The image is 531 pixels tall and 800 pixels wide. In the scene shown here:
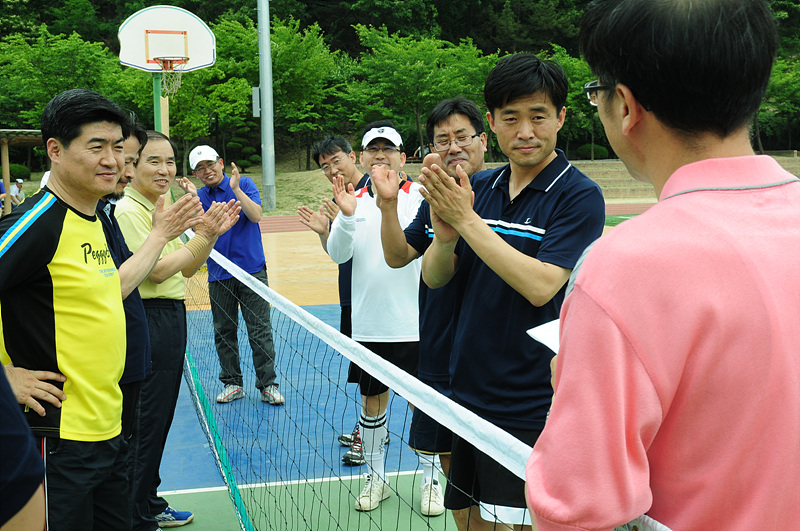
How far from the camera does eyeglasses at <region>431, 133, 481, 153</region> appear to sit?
3479 mm

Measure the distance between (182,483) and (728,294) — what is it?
13.3 ft

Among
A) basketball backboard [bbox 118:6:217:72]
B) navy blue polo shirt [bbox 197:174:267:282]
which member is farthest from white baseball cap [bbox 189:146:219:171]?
basketball backboard [bbox 118:6:217:72]

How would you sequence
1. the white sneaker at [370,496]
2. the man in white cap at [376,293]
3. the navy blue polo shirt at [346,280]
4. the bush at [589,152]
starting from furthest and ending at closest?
the bush at [589,152], the navy blue polo shirt at [346,280], the man in white cap at [376,293], the white sneaker at [370,496]

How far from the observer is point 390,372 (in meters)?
2.04

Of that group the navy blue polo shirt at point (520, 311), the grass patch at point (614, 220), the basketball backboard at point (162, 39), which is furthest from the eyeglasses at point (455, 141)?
the grass patch at point (614, 220)

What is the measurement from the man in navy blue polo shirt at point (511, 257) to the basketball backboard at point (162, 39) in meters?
10.9

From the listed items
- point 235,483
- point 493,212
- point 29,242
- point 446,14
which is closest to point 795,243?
point 493,212

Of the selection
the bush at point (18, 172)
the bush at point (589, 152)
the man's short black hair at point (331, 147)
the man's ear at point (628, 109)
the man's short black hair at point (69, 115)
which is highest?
the man's ear at point (628, 109)

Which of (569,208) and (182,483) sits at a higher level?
(569,208)

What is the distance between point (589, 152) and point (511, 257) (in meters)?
42.3

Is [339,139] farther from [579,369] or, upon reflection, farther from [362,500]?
[579,369]

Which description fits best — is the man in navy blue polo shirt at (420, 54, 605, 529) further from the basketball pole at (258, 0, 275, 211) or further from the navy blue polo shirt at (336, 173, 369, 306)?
the basketball pole at (258, 0, 275, 211)

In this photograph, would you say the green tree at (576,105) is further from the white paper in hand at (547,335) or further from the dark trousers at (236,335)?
the white paper in hand at (547,335)

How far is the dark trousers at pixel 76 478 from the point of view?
2.37m
